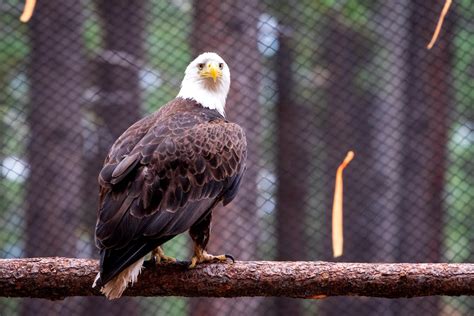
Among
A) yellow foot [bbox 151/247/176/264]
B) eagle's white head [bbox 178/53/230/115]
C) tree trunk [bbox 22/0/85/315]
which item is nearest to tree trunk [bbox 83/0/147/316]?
tree trunk [bbox 22/0/85/315]

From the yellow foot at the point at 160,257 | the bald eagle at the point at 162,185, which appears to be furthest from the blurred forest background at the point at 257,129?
the yellow foot at the point at 160,257

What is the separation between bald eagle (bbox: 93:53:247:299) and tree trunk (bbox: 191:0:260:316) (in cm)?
278

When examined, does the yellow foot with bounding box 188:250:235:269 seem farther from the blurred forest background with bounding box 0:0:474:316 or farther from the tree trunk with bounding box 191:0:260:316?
the tree trunk with bounding box 191:0:260:316

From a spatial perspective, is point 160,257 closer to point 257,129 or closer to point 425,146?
point 257,129

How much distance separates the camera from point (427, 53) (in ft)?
24.2

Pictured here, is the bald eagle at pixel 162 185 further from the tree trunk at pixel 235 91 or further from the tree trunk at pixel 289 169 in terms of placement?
the tree trunk at pixel 289 169

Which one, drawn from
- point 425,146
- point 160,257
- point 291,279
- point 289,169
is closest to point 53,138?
point 289,169

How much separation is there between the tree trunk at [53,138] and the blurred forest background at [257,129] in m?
0.01

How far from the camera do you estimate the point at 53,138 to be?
6.78 m

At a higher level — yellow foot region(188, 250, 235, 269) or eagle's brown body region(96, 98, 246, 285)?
eagle's brown body region(96, 98, 246, 285)

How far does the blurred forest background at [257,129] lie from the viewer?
6.64 m

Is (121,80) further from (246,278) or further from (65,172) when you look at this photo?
(246,278)

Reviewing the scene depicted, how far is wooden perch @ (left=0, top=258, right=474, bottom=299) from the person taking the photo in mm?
3123

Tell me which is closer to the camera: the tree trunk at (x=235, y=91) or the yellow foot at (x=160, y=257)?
the yellow foot at (x=160, y=257)
